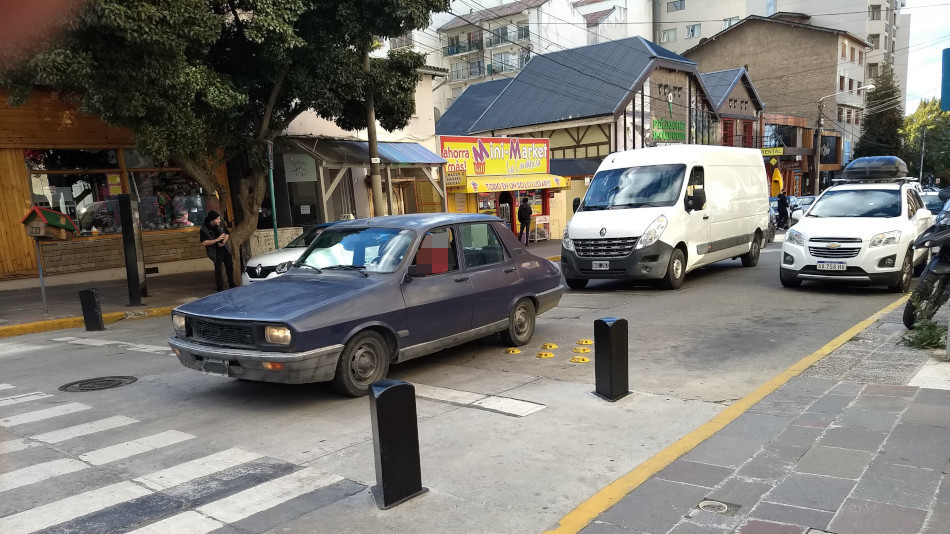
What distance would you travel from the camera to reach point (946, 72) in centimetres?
600

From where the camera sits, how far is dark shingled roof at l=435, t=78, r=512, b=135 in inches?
1532

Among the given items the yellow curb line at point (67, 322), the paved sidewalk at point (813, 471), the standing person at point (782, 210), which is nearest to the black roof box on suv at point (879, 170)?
the paved sidewalk at point (813, 471)

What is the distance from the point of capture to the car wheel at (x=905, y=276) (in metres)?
10.1

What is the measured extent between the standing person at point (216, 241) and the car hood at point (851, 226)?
10.7 m

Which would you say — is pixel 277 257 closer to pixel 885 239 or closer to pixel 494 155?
pixel 885 239

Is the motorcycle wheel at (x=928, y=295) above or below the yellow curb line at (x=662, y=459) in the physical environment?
above

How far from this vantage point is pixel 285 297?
18.5ft

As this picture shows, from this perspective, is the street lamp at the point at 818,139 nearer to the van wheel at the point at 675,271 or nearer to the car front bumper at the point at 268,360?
the van wheel at the point at 675,271

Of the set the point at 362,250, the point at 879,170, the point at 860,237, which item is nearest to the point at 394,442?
the point at 362,250

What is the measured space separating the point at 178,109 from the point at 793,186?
170 feet

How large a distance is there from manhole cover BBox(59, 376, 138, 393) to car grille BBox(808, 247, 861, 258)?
9954mm

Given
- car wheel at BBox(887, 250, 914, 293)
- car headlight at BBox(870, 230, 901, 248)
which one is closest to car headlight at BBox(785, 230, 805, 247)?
car headlight at BBox(870, 230, 901, 248)

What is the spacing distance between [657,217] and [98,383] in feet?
28.7

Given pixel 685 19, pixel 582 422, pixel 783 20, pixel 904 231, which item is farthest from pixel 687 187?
pixel 685 19
